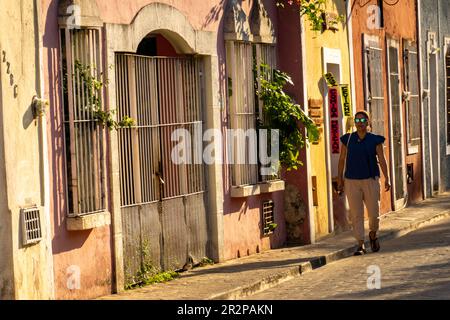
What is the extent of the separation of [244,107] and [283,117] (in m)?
0.70

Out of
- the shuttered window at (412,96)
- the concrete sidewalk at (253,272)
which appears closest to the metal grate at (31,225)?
the concrete sidewalk at (253,272)

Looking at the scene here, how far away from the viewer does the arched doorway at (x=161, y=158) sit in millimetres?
15148

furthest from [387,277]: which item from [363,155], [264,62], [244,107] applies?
[264,62]

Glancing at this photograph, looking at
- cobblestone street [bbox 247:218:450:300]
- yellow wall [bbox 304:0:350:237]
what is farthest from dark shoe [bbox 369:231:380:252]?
yellow wall [bbox 304:0:350:237]

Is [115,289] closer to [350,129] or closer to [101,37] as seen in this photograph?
[101,37]

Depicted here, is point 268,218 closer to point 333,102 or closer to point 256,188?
point 256,188

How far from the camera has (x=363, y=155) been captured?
18.2m

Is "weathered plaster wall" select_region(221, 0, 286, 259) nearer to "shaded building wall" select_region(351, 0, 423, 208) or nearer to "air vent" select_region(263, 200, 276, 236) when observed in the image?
"air vent" select_region(263, 200, 276, 236)

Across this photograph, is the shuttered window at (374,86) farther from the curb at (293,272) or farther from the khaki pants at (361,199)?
the khaki pants at (361,199)

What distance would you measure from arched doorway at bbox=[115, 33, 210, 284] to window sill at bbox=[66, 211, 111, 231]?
673mm

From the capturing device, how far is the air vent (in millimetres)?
18859

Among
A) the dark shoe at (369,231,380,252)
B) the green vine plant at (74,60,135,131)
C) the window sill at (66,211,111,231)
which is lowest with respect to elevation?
the dark shoe at (369,231,380,252)
